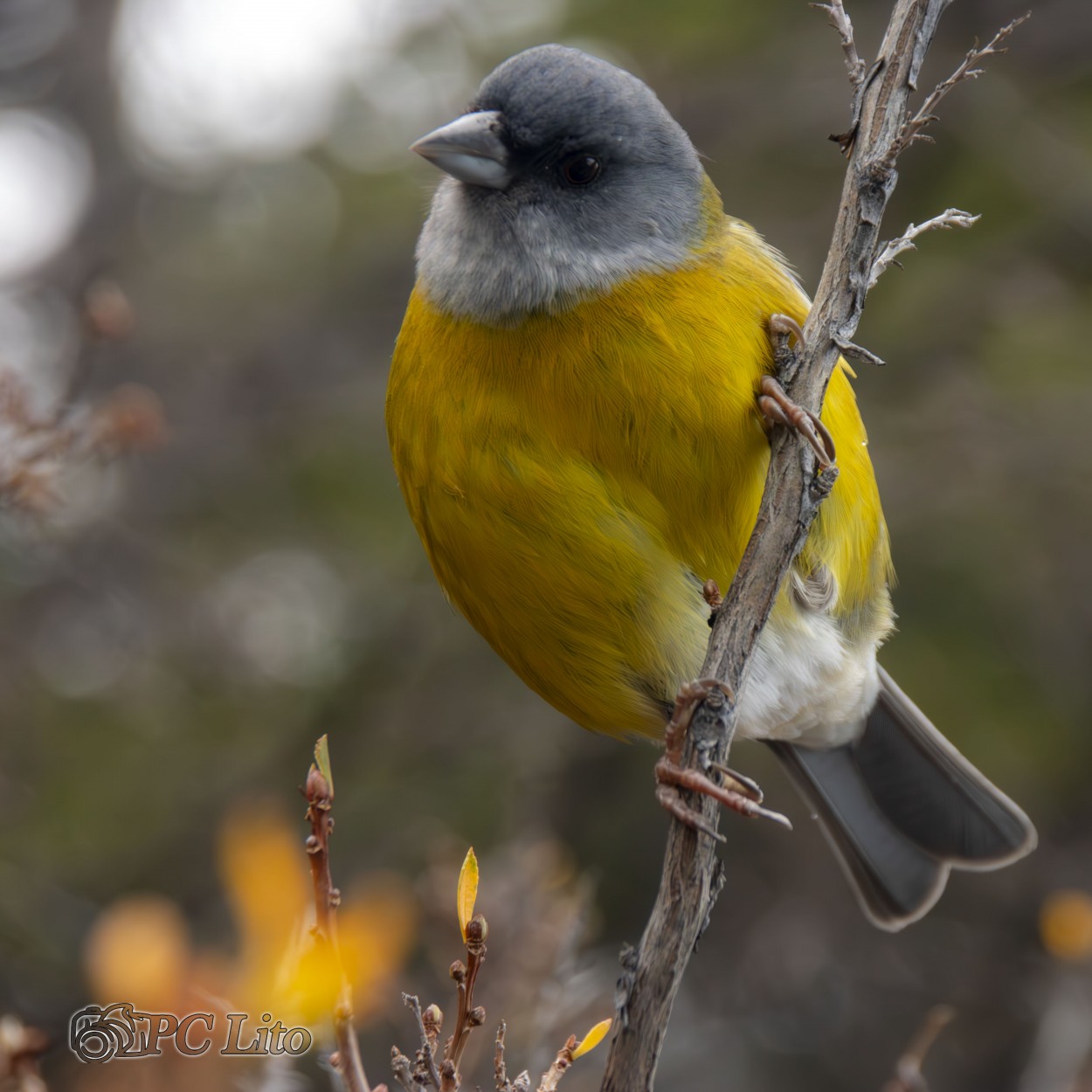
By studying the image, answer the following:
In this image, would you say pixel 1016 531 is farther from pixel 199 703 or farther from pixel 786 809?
pixel 199 703

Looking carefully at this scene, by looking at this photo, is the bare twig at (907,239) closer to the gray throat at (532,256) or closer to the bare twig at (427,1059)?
the gray throat at (532,256)

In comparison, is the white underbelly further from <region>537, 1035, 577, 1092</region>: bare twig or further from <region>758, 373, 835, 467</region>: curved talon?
<region>537, 1035, 577, 1092</region>: bare twig

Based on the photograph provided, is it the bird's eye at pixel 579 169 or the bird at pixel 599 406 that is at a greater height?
the bird's eye at pixel 579 169

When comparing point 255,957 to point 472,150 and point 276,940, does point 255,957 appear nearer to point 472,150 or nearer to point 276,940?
point 276,940

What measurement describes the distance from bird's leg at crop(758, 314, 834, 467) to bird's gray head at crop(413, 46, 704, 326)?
0.92 ft

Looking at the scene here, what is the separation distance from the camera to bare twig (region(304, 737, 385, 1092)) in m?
1.52

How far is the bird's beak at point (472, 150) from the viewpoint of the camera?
9.54 feet

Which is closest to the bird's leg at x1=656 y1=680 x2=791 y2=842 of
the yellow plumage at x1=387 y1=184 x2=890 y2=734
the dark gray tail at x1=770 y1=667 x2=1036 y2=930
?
the yellow plumage at x1=387 y1=184 x2=890 y2=734

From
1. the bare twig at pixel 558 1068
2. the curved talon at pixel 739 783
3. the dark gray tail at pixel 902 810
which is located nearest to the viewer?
the bare twig at pixel 558 1068

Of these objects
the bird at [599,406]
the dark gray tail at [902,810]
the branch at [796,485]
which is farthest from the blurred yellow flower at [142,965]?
the dark gray tail at [902,810]

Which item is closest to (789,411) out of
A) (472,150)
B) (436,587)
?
(472,150)

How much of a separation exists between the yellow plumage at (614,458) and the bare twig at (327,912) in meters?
1.34

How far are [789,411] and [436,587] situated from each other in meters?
3.06

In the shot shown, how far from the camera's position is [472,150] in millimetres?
2932
